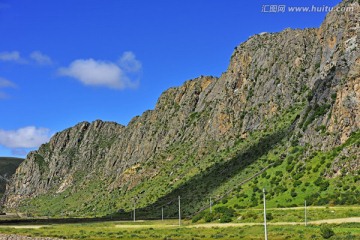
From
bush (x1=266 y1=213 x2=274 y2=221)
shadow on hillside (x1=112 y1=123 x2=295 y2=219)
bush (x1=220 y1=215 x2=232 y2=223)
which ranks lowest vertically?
bush (x1=220 y1=215 x2=232 y2=223)

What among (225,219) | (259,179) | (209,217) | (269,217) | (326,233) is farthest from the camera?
(259,179)

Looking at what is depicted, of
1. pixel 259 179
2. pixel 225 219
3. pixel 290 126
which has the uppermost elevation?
Answer: pixel 290 126

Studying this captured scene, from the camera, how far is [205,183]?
533 feet

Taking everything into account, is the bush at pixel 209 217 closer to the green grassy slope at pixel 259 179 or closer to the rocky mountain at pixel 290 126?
the green grassy slope at pixel 259 179

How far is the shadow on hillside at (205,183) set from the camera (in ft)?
494

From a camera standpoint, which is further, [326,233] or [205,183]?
[205,183]

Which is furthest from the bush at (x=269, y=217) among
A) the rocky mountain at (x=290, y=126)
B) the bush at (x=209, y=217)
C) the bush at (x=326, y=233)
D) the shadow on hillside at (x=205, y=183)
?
the shadow on hillside at (x=205, y=183)

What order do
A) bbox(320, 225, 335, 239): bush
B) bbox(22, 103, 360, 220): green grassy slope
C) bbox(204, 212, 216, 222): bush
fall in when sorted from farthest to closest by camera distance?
bbox(22, 103, 360, 220): green grassy slope < bbox(204, 212, 216, 222): bush < bbox(320, 225, 335, 239): bush

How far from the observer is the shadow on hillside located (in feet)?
494

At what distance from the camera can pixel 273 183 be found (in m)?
126

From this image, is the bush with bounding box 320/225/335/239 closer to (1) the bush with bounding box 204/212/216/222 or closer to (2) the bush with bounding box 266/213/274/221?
(2) the bush with bounding box 266/213/274/221

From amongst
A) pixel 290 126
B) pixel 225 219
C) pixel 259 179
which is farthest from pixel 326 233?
pixel 290 126

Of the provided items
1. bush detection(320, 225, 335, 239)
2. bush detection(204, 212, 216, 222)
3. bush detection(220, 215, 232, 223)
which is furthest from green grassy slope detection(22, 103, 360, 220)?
bush detection(320, 225, 335, 239)

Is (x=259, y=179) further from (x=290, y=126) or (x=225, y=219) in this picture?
(x=225, y=219)
